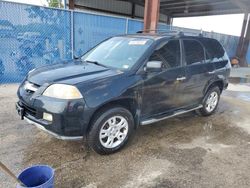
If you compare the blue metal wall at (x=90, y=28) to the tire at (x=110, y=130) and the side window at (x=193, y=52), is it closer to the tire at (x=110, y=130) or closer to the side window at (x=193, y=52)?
the side window at (x=193, y=52)

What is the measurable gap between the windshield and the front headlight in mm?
969

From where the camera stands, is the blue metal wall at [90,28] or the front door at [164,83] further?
the blue metal wall at [90,28]

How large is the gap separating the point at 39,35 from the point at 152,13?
4.13 m

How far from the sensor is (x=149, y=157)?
3416 mm

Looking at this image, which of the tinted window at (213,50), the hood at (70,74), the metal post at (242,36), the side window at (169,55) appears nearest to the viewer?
the hood at (70,74)

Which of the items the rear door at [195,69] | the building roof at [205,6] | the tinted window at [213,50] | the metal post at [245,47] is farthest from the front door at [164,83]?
the metal post at [245,47]

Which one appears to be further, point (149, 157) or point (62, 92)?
point (149, 157)

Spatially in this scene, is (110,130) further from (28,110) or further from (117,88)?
(28,110)

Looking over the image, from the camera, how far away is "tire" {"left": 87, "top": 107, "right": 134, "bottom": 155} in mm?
3139

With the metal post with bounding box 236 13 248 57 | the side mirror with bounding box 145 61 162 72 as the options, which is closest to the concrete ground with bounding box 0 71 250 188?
the side mirror with bounding box 145 61 162 72

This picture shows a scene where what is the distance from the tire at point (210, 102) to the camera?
17.0 feet

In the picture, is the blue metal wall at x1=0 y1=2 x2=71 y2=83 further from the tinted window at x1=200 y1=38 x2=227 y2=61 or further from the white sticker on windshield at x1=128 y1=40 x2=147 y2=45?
the tinted window at x1=200 y1=38 x2=227 y2=61

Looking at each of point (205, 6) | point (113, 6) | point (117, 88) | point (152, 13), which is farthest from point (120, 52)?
point (113, 6)

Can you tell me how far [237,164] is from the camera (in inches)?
132
